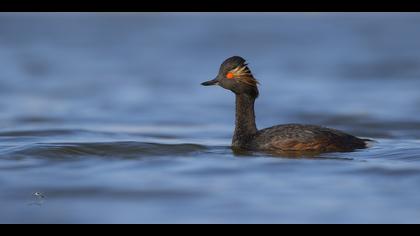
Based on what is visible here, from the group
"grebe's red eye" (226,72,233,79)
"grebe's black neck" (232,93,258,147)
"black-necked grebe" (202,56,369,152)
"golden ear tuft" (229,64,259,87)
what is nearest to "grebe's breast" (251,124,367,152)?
"black-necked grebe" (202,56,369,152)

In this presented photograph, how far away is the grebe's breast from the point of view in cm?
1495

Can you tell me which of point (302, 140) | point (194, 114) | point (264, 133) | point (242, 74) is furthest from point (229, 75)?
point (194, 114)

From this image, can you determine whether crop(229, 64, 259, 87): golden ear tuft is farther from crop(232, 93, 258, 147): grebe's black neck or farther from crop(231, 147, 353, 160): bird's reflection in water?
crop(231, 147, 353, 160): bird's reflection in water

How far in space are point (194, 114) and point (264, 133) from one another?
219 inches

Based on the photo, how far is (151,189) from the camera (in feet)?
41.7

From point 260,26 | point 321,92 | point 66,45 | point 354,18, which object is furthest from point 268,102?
point 354,18

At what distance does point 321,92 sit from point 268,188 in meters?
11.4

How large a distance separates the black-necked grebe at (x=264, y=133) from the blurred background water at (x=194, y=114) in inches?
10.9

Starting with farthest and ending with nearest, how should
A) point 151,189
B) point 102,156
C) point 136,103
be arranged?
1. point 136,103
2. point 102,156
3. point 151,189

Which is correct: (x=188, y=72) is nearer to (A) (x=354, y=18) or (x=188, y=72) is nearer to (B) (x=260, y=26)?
(B) (x=260, y=26)

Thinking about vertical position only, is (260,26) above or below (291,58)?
above

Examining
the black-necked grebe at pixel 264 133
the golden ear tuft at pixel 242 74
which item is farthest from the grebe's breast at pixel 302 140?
the golden ear tuft at pixel 242 74

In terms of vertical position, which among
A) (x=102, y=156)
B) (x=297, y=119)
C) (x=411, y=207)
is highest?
(x=297, y=119)

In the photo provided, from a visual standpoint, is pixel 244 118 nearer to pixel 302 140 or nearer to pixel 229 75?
pixel 229 75
